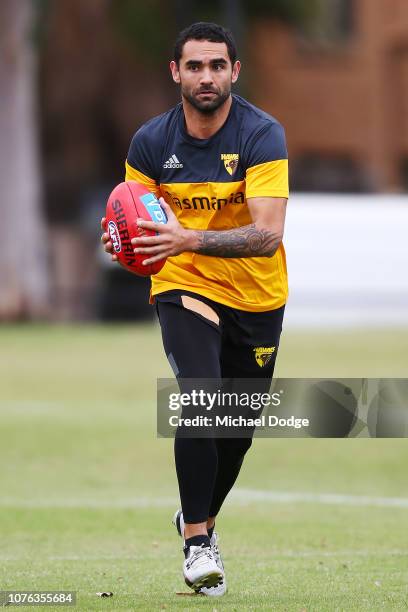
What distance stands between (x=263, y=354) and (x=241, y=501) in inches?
166

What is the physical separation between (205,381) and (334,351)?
16.2 metres

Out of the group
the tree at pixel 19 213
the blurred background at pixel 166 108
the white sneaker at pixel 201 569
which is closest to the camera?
the white sneaker at pixel 201 569

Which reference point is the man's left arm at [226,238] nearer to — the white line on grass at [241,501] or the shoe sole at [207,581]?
the shoe sole at [207,581]

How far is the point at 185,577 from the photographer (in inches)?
273

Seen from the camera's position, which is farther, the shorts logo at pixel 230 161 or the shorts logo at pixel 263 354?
the shorts logo at pixel 263 354

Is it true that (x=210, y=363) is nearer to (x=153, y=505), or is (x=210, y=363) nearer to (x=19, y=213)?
(x=153, y=505)

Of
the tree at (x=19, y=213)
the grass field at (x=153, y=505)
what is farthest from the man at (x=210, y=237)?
the tree at (x=19, y=213)

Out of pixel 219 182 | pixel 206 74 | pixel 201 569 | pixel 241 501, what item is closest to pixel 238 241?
pixel 219 182

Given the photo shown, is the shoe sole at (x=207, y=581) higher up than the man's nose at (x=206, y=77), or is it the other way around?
the man's nose at (x=206, y=77)

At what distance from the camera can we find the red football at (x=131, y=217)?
7.07 m

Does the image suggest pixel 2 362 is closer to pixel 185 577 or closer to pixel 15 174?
pixel 15 174

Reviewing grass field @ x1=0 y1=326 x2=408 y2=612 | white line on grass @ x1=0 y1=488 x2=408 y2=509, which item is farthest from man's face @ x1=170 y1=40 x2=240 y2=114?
white line on grass @ x1=0 y1=488 x2=408 y2=509

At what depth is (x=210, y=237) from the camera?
7.07 meters

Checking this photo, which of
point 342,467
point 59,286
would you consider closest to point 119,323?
point 59,286
